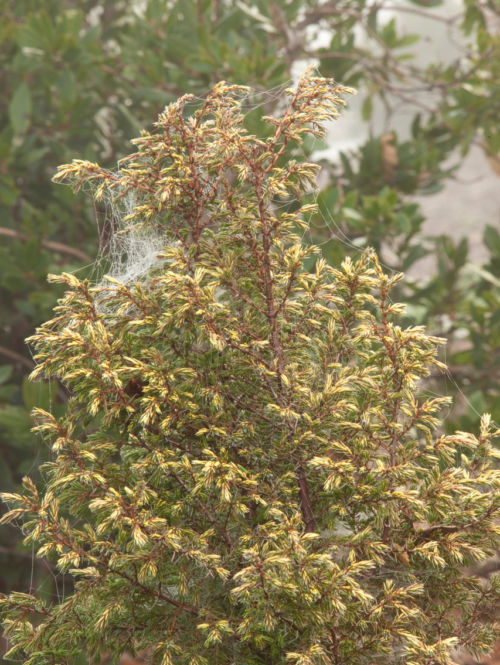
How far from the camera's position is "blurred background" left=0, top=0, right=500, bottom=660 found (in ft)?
11.7

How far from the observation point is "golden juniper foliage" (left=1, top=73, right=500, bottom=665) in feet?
5.15

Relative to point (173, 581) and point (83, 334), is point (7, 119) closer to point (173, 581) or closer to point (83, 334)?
point (83, 334)

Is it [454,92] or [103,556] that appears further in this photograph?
[454,92]

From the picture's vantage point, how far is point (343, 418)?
171 centimetres

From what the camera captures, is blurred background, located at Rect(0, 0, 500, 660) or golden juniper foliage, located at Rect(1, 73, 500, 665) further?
blurred background, located at Rect(0, 0, 500, 660)

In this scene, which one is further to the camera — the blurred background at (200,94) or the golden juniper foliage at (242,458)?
the blurred background at (200,94)

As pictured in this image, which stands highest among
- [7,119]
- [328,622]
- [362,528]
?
[7,119]

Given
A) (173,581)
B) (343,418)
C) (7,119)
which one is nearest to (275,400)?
(343,418)

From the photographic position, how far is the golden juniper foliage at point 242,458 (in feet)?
5.15

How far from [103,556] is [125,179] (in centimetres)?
97

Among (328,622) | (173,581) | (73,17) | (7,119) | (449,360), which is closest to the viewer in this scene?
(328,622)

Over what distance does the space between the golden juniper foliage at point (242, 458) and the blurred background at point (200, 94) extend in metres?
1.35

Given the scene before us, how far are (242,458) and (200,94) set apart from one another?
256cm

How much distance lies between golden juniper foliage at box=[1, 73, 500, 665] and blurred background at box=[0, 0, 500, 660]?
135 cm
